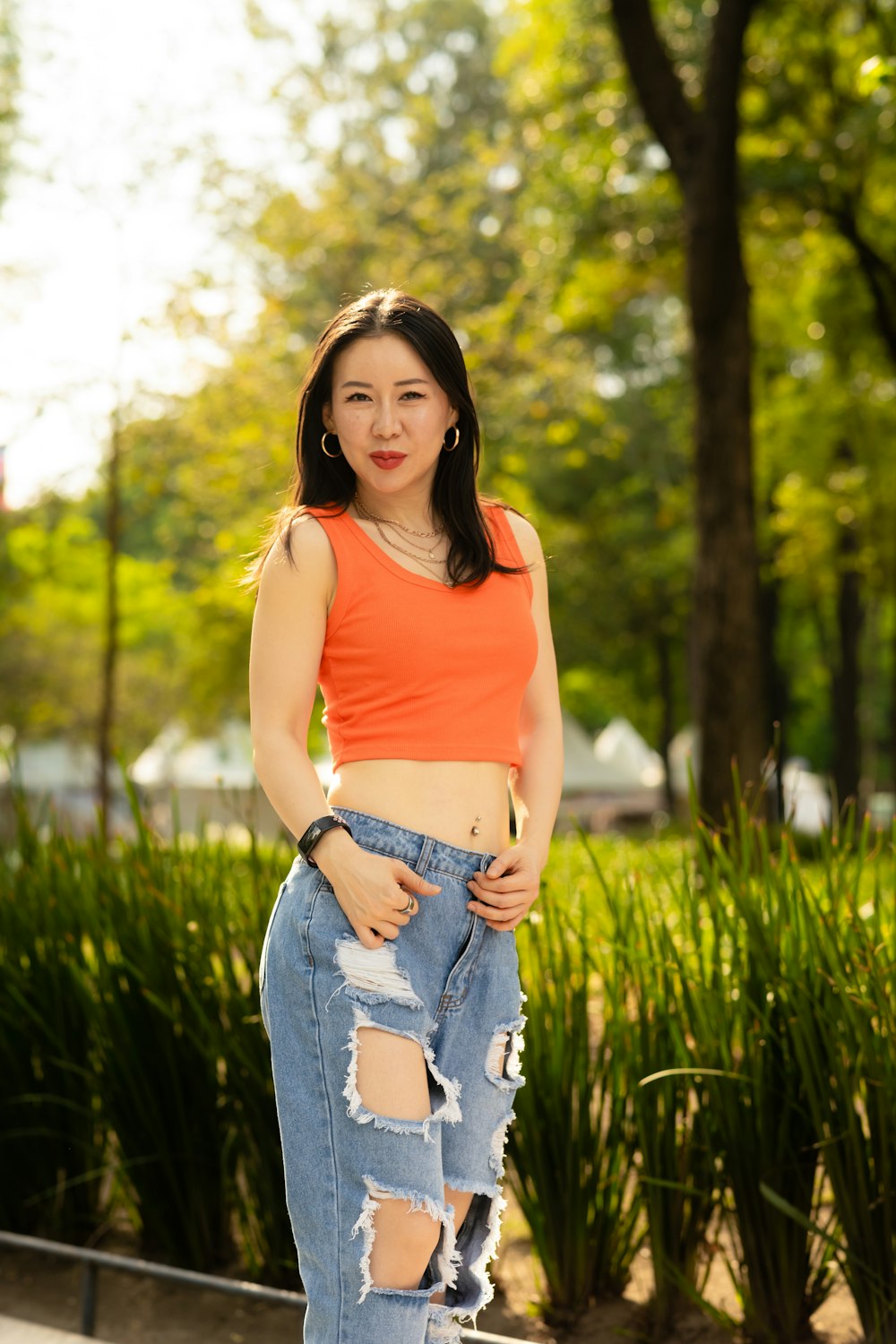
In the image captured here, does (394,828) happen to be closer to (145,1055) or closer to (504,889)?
(504,889)

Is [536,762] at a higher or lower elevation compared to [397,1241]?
higher

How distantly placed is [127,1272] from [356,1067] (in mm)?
2099

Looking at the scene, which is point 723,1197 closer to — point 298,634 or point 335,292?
point 298,634

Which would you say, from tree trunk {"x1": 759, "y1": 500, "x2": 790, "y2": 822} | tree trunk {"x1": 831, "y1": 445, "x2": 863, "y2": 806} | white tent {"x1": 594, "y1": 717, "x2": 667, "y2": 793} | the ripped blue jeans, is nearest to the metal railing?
the ripped blue jeans

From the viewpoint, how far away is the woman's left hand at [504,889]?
2.02 metres

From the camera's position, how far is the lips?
2.13 meters

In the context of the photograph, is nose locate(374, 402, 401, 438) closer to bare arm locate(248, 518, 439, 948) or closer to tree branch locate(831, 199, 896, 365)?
bare arm locate(248, 518, 439, 948)

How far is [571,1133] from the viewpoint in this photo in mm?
2957

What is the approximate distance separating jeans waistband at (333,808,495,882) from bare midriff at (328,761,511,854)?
0.05 ft

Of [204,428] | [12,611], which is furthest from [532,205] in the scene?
[12,611]

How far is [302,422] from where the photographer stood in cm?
221

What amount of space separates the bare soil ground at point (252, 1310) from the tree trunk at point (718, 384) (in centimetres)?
453

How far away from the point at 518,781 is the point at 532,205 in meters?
11.4

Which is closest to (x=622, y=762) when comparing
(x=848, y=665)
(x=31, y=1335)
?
(x=848, y=665)
